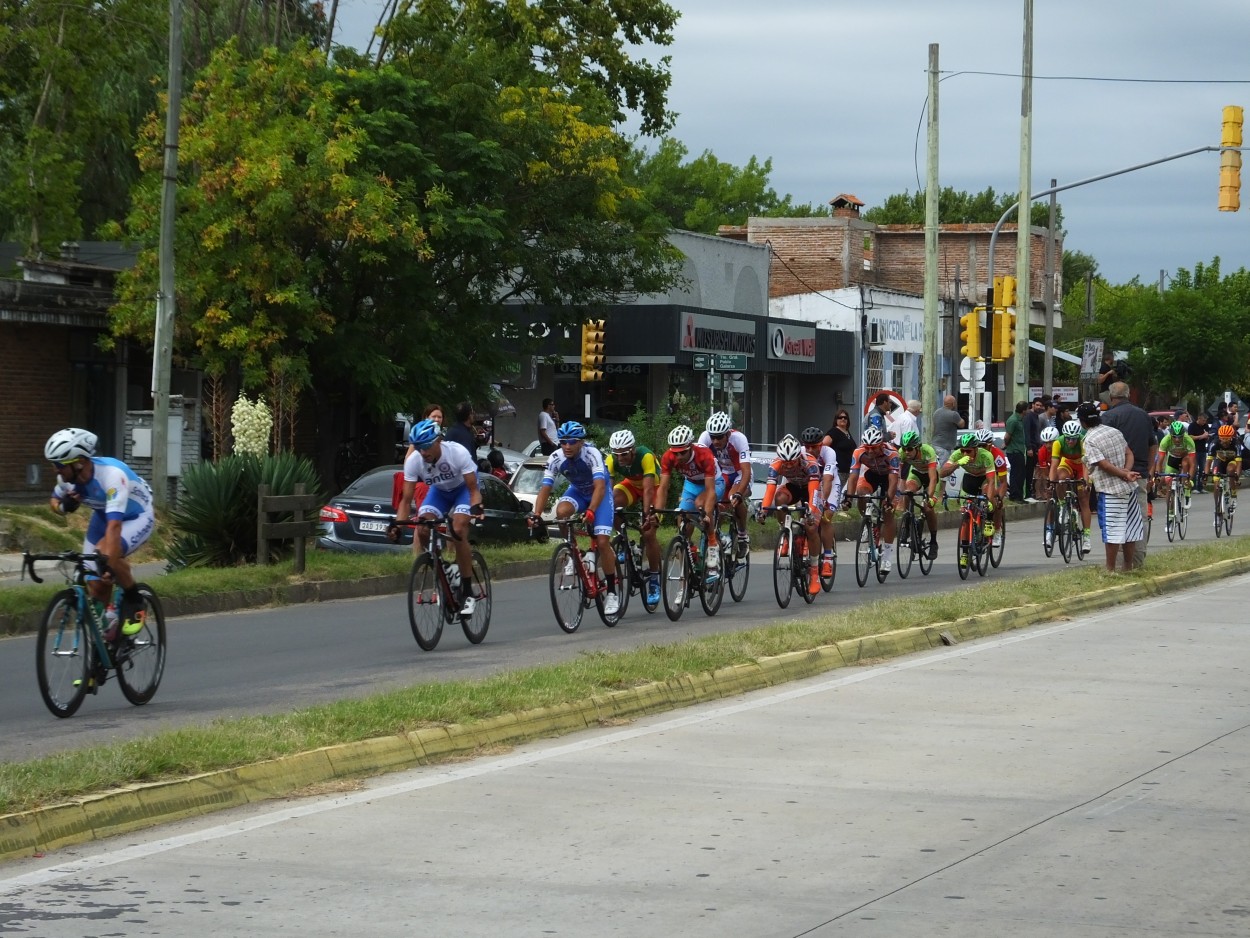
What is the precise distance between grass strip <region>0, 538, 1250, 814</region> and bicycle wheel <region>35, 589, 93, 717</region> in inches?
56.8

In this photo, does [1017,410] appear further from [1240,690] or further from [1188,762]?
[1188,762]

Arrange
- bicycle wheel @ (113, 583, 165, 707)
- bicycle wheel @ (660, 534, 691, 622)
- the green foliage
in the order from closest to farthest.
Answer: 1. bicycle wheel @ (113, 583, 165, 707)
2. bicycle wheel @ (660, 534, 691, 622)
3. the green foliage

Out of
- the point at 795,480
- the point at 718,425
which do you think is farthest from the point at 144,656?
the point at 795,480

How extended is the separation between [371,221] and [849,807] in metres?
22.7

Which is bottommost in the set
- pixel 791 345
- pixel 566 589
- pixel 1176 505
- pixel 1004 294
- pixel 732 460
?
pixel 566 589

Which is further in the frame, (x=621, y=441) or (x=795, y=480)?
(x=795, y=480)

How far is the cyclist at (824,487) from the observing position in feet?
60.3

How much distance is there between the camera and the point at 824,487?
18484mm

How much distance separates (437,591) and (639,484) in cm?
261

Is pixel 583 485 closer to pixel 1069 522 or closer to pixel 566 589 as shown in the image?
pixel 566 589

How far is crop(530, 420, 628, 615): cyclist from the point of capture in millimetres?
15352

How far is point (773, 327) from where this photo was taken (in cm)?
5175

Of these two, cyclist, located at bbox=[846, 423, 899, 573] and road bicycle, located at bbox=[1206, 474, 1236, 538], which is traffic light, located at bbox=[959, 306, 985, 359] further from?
cyclist, located at bbox=[846, 423, 899, 573]

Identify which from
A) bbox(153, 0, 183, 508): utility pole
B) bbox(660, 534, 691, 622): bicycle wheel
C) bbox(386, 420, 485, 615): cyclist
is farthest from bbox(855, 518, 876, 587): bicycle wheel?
bbox(153, 0, 183, 508): utility pole
